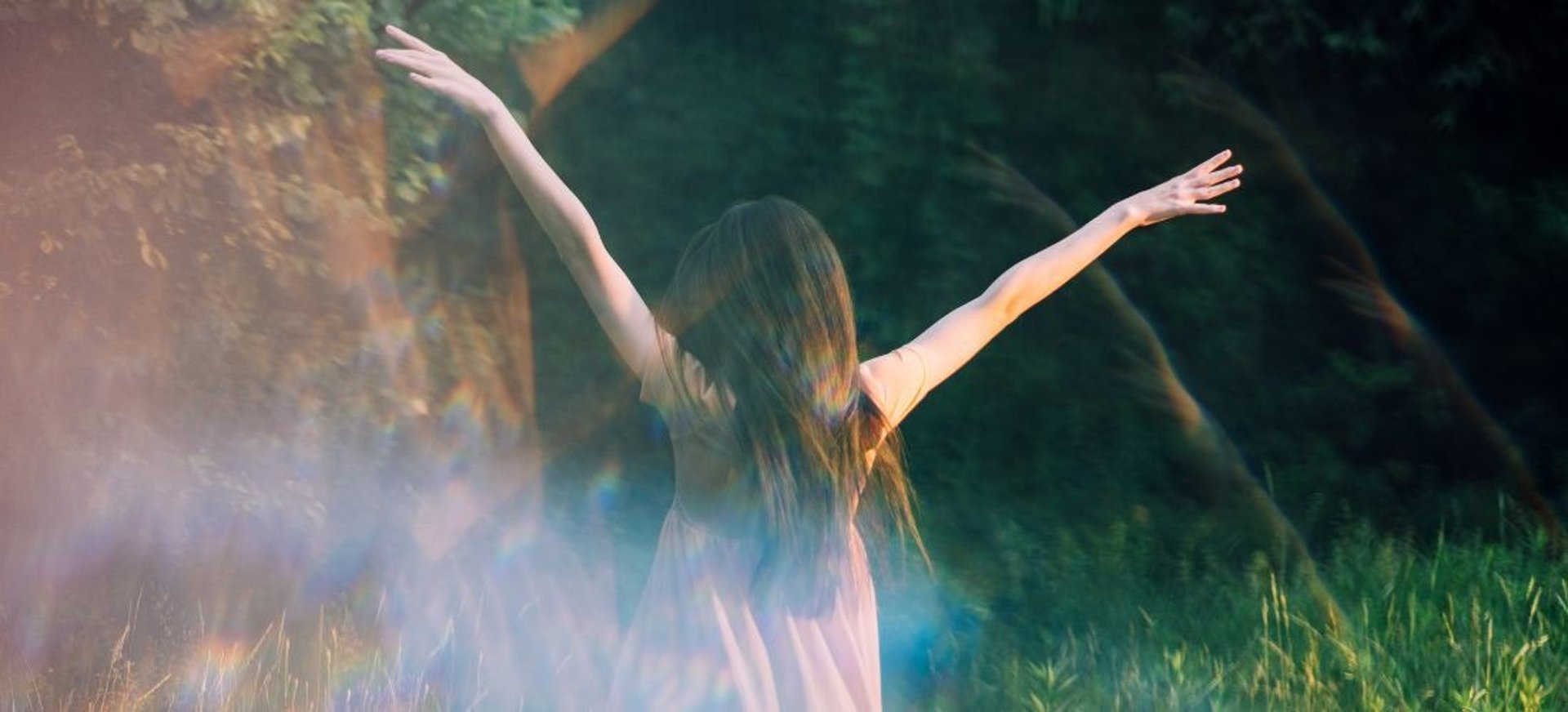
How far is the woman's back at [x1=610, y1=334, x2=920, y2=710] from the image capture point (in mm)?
2771

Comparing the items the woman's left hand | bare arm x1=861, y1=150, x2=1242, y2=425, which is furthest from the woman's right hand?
the woman's left hand

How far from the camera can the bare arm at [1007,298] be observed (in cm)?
284

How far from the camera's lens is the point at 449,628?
4.87 m

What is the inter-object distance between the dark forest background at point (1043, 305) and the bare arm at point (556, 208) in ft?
7.36

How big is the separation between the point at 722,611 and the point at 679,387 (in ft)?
1.29

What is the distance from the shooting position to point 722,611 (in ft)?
9.23

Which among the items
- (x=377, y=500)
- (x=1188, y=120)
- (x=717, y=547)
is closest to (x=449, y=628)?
(x=377, y=500)

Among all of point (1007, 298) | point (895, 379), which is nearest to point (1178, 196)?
point (1007, 298)

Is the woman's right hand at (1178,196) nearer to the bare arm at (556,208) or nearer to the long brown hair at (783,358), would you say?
the long brown hair at (783,358)

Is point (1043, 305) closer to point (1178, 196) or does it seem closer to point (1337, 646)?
point (1337, 646)

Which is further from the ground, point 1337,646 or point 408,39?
point 408,39

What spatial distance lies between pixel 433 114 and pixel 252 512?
1.34 m

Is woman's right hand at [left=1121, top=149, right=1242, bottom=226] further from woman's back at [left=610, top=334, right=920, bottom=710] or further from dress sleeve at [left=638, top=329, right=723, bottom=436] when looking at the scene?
dress sleeve at [left=638, top=329, right=723, bottom=436]

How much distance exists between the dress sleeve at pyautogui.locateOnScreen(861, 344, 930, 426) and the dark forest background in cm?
242
